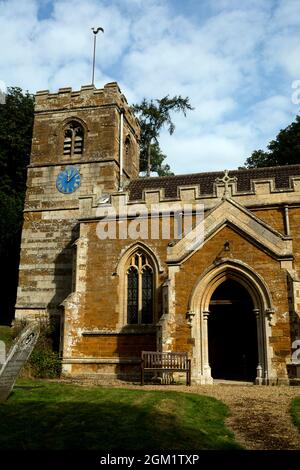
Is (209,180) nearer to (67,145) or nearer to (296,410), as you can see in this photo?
(67,145)

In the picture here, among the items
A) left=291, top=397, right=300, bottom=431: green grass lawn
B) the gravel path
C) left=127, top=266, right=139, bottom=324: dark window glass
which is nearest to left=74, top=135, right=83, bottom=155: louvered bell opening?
left=127, top=266, right=139, bottom=324: dark window glass

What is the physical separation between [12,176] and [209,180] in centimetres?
1822

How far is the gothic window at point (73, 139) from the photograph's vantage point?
957 inches

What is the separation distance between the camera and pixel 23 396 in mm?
10531

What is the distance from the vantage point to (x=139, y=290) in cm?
1898

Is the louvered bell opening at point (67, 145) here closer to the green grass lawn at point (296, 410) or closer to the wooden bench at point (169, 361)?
the wooden bench at point (169, 361)

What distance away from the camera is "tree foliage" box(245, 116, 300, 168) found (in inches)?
1353

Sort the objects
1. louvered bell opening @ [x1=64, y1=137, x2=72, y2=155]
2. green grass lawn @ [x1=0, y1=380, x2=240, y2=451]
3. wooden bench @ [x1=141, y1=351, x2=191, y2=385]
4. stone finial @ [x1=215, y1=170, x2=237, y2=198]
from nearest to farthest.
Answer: green grass lawn @ [x1=0, y1=380, x2=240, y2=451] → wooden bench @ [x1=141, y1=351, x2=191, y2=385] → stone finial @ [x1=215, y1=170, x2=237, y2=198] → louvered bell opening @ [x1=64, y1=137, x2=72, y2=155]

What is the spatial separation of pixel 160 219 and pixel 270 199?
4254 mm

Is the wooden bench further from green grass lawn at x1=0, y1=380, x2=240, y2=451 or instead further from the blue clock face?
the blue clock face

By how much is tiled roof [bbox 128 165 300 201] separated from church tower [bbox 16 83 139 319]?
113cm

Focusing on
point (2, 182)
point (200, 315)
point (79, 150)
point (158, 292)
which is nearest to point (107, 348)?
point (158, 292)

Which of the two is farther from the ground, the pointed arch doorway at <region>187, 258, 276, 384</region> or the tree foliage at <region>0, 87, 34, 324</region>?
the tree foliage at <region>0, 87, 34, 324</region>
